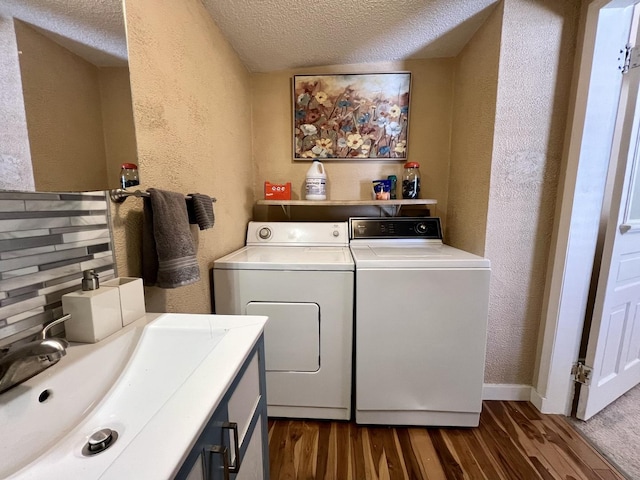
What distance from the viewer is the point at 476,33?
162 centimetres

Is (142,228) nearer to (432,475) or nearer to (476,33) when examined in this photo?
(432,475)

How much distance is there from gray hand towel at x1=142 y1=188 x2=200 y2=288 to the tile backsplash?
0.38 ft

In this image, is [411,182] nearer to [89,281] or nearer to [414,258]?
[414,258]

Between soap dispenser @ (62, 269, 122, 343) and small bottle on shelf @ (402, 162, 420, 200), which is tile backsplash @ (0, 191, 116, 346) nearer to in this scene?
soap dispenser @ (62, 269, 122, 343)

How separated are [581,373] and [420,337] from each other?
96 centimetres

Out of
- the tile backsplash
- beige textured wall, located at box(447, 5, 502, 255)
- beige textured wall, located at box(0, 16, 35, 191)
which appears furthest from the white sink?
beige textured wall, located at box(447, 5, 502, 255)

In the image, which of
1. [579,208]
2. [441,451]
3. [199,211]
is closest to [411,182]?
[579,208]

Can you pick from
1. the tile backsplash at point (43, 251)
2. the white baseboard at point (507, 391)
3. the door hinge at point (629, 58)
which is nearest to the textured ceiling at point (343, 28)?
the door hinge at point (629, 58)

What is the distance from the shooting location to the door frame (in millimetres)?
1277

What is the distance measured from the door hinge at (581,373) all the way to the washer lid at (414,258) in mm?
841

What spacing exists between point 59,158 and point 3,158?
12 centimetres

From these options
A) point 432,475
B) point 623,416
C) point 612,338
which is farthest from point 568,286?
point 432,475

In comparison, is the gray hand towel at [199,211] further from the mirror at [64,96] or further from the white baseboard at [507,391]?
the white baseboard at [507,391]

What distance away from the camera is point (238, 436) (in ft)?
2.16
